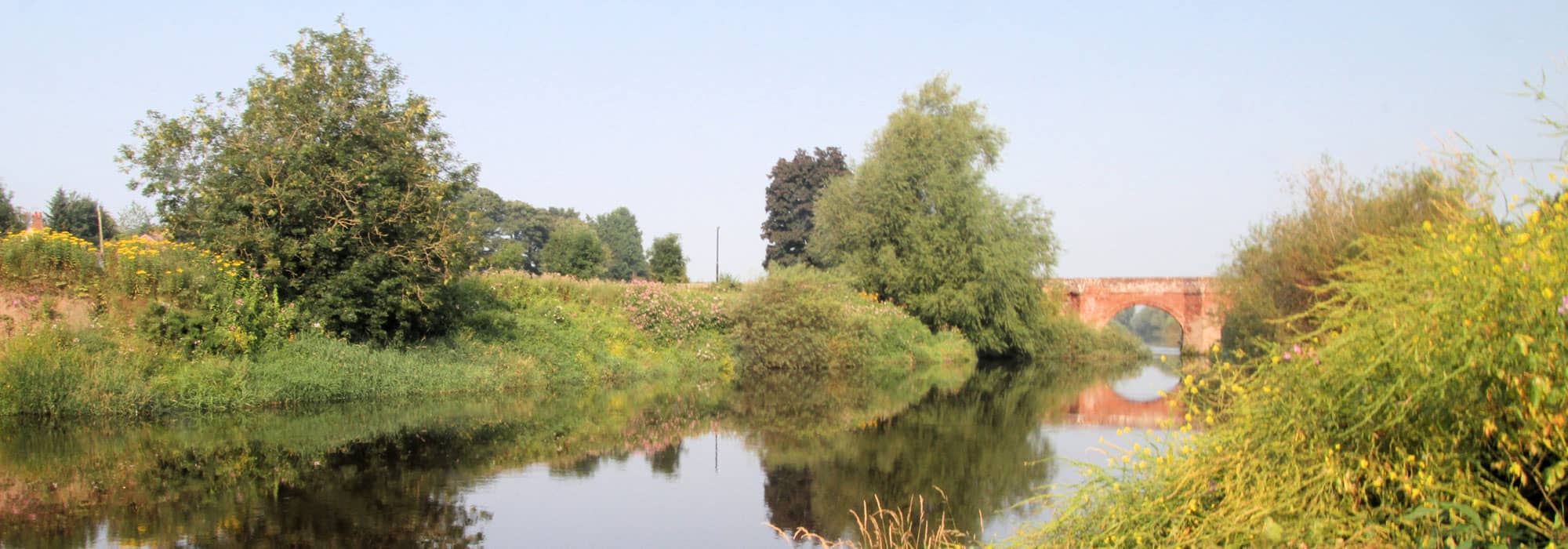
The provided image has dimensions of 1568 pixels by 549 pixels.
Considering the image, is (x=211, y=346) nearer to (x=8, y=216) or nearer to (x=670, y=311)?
(x=670, y=311)

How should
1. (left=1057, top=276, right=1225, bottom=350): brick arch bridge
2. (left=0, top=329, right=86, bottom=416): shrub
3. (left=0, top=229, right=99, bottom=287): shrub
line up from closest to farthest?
(left=0, top=329, right=86, bottom=416): shrub < (left=0, top=229, right=99, bottom=287): shrub < (left=1057, top=276, right=1225, bottom=350): brick arch bridge

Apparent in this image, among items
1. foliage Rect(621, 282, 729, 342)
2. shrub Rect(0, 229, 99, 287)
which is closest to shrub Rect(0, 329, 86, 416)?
shrub Rect(0, 229, 99, 287)

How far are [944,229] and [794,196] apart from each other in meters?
24.4

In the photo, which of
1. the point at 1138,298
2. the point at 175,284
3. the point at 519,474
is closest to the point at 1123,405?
the point at 519,474

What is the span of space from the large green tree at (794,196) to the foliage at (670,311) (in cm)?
2803

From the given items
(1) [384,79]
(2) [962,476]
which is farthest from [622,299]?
(2) [962,476]

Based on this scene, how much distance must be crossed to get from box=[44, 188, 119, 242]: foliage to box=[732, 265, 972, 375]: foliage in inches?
1084

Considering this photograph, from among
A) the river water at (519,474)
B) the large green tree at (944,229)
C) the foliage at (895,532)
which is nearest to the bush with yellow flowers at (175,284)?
the river water at (519,474)

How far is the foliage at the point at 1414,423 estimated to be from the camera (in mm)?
4180

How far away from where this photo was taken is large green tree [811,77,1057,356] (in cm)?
3478

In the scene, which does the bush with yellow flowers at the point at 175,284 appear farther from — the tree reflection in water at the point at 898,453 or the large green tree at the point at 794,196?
the large green tree at the point at 794,196

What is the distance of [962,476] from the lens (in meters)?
12.2

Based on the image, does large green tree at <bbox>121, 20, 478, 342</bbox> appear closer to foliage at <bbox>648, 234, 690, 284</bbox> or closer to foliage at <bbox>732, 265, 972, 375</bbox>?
foliage at <bbox>732, 265, 972, 375</bbox>

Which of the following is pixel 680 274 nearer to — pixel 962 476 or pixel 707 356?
pixel 707 356
